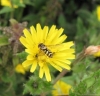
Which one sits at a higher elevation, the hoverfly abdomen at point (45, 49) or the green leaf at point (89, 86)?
the hoverfly abdomen at point (45, 49)

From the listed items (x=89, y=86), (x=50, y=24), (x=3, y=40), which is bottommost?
(x=89, y=86)

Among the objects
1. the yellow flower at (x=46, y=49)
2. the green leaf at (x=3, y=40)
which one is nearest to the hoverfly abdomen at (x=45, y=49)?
the yellow flower at (x=46, y=49)

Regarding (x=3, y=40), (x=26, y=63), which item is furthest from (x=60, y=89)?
(x=26, y=63)

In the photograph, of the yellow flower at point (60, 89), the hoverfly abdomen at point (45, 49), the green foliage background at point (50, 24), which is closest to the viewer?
the hoverfly abdomen at point (45, 49)

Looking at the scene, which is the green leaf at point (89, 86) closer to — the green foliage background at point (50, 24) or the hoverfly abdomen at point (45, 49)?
the green foliage background at point (50, 24)

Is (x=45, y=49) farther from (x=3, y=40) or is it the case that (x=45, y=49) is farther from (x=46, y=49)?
(x=3, y=40)

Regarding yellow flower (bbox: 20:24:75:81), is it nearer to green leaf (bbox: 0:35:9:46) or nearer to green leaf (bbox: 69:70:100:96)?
green leaf (bbox: 69:70:100:96)

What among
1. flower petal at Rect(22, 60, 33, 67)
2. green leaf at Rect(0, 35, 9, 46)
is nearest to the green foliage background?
green leaf at Rect(0, 35, 9, 46)
